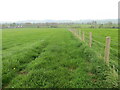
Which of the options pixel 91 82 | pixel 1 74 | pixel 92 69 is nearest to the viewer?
pixel 91 82

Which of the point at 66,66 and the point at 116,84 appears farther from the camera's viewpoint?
the point at 66,66

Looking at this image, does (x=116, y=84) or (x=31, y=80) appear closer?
(x=116, y=84)

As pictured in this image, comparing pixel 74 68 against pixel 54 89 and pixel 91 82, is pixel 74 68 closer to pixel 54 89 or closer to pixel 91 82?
pixel 91 82

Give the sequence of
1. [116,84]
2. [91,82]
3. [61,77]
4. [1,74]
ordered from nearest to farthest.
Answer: [116,84] → [91,82] → [61,77] → [1,74]

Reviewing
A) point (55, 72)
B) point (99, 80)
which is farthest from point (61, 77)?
point (99, 80)

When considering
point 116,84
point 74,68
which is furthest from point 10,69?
point 116,84

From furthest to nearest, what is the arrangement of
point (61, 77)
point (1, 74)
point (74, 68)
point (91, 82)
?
point (74, 68) < point (1, 74) < point (61, 77) < point (91, 82)

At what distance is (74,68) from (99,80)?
1649mm

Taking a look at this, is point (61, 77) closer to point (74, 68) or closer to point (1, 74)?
point (74, 68)

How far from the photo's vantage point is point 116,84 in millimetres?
4223

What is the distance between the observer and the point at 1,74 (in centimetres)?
546

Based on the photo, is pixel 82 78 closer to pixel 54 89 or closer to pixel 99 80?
pixel 99 80

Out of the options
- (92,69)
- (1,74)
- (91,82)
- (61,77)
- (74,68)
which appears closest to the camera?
(91,82)

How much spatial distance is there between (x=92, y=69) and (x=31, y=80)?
3020mm
